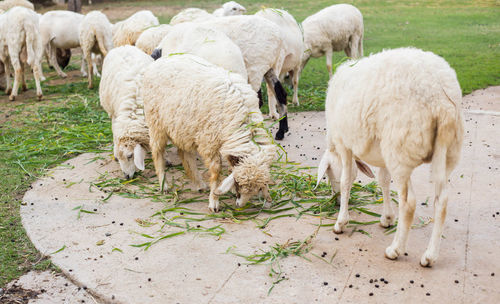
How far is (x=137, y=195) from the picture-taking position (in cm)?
575

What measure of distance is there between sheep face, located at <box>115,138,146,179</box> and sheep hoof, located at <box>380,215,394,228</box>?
2771 mm

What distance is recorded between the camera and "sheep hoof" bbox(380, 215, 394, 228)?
15.4 feet

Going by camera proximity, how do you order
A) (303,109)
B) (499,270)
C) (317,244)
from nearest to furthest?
(499,270)
(317,244)
(303,109)

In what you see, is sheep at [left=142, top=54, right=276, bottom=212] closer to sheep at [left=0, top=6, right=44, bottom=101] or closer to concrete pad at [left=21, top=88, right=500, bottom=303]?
concrete pad at [left=21, top=88, right=500, bottom=303]

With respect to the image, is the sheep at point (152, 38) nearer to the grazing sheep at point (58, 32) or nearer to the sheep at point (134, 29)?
the sheep at point (134, 29)

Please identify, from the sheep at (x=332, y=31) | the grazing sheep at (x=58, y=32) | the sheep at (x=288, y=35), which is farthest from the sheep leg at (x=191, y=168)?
the grazing sheep at (x=58, y=32)

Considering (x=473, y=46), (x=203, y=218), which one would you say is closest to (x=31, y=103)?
(x=203, y=218)

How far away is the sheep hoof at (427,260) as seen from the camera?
13.0ft

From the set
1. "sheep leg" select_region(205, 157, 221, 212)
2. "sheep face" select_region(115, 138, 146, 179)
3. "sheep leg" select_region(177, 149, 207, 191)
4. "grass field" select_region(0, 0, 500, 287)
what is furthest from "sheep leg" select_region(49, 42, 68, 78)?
"sheep leg" select_region(205, 157, 221, 212)

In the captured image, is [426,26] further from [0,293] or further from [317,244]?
[0,293]

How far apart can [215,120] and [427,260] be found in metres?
2.40

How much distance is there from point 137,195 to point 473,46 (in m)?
13.0

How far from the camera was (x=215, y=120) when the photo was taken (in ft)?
16.4

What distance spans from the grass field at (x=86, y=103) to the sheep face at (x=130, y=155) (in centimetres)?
123
